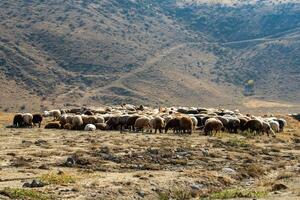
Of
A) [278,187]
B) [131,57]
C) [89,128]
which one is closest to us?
[278,187]

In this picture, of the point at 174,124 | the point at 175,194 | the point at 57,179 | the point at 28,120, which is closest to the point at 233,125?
the point at 174,124

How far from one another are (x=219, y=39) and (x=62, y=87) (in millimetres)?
70070

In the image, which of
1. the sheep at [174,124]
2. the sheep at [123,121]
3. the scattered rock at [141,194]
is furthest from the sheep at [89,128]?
the scattered rock at [141,194]

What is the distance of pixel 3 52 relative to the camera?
132 metres

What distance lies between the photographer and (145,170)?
20375 mm

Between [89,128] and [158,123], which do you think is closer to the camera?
[158,123]

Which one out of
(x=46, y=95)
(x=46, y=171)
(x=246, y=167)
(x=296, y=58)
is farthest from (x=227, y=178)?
(x=296, y=58)

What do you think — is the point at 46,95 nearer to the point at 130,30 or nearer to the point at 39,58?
the point at 39,58

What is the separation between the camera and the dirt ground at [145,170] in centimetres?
1630

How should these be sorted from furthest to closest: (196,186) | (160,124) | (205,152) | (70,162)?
1. (160,124)
2. (205,152)
3. (70,162)
4. (196,186)

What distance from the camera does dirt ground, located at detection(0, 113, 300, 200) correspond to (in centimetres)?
1630

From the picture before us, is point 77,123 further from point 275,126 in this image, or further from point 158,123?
point 275,126

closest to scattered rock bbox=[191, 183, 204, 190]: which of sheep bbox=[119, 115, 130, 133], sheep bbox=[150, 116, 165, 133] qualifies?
sheep bbox=[150, 116, 165, 133]

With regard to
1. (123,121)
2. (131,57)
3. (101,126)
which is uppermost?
(131,57)
